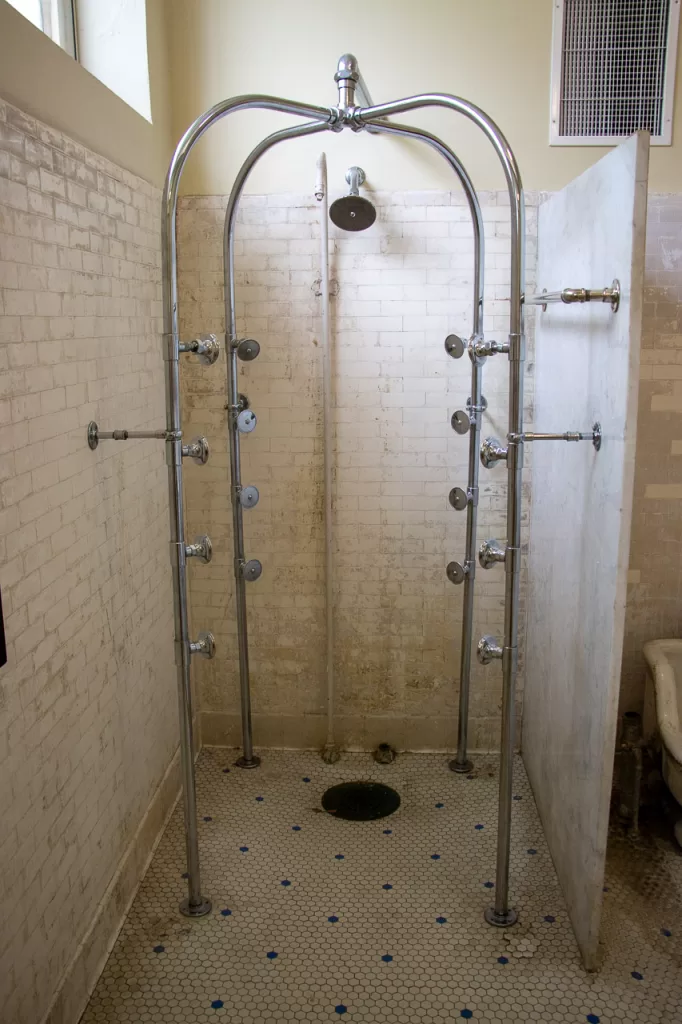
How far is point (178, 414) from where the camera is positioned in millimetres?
2238

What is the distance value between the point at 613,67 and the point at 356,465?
62.5 inches

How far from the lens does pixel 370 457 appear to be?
126 inches

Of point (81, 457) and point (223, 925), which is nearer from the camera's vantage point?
point (81, 457)

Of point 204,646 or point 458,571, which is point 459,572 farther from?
point 204,646

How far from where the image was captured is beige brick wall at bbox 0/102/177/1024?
5.90ft

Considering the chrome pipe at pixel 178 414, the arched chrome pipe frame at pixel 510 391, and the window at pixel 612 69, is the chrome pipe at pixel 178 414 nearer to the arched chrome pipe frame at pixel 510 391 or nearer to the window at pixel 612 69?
the arched chrome pipe frame at pixel 510 391

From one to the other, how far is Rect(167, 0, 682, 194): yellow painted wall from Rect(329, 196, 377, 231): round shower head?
39cm

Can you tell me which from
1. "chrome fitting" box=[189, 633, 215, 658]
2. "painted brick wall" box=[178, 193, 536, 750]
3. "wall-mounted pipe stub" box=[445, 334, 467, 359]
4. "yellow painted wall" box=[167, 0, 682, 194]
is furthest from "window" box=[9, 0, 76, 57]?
"chrome fitting" box=[189, 633, 215, 658]

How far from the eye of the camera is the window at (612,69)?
2.86m

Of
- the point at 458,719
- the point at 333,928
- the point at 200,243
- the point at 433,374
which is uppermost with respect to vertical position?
the point at 200,243

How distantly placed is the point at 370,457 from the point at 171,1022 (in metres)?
1.87

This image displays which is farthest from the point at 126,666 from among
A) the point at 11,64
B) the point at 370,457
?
the point at 11,64

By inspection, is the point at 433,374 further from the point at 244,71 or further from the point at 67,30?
the point at 67,30

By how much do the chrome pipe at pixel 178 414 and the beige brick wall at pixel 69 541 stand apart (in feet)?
0.65
